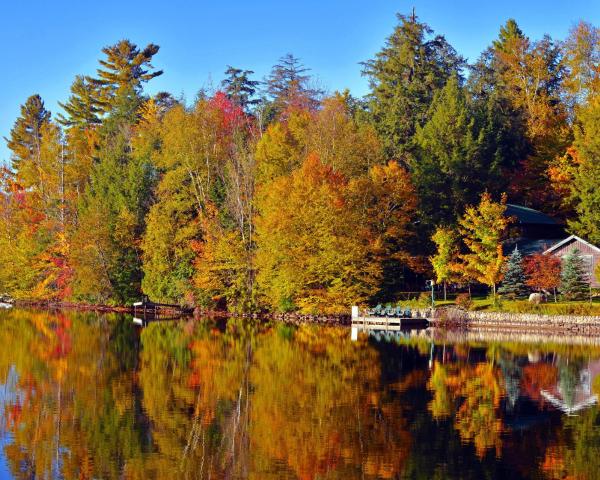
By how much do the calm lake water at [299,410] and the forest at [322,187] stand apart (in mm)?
16282

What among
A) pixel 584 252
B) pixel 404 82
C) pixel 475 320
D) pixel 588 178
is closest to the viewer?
pixel 475 320

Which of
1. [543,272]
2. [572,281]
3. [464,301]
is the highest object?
[543,272]

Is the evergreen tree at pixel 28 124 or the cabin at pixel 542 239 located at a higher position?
the evergreen tree at pixel 28 124

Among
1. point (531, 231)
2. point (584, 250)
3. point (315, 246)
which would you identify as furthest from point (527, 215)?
point (315, 246)

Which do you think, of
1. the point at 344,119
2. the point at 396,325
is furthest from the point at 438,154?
the point at 396,325

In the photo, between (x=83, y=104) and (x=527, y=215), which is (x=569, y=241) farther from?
(x=83, y=104)

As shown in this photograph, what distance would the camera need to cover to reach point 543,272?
5225 centimetres

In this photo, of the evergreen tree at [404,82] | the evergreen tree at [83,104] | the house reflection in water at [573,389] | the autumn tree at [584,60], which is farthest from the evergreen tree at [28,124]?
the house reflection in water at [573,389]

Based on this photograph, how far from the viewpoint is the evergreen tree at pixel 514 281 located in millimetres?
52594

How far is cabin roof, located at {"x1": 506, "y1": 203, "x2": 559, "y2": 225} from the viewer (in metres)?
61.2

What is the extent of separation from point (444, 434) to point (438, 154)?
140 ft

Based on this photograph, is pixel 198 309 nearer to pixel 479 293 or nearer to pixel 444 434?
pixel 479 293

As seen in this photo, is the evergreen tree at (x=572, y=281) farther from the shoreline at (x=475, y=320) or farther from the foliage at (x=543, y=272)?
the shoreline at (x=475, y=320)

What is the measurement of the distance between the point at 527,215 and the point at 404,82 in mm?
18757
